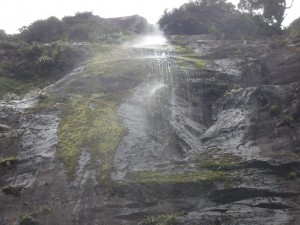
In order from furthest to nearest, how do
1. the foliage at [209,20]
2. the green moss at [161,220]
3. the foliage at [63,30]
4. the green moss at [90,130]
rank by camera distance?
1. the foliage at [209,20]
2. the foliage at [63,30]
3. the green moss at [90,130]
4. the green moss at [161,220]

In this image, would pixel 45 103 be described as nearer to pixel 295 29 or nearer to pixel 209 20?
pixel 295 29

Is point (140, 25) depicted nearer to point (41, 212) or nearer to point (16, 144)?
point (16, 144)

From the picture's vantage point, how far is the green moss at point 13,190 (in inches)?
679

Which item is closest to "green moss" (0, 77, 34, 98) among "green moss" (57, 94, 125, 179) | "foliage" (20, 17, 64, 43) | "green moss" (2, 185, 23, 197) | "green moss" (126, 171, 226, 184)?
"green moss" (57, 94, 125, 179)

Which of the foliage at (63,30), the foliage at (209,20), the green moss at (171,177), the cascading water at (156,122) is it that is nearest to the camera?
the green moss at (171,177)

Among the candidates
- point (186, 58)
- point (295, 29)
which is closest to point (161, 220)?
point (186, 58)

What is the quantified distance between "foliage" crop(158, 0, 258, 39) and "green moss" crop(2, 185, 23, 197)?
2696cm

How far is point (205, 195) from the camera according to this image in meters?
16.5

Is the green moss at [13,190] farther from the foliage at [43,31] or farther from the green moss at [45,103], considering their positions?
the foliage at [43,31]

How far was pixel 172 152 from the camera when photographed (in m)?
19.5

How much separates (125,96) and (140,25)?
83.3 feet

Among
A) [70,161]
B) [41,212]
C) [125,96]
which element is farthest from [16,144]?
[125,96]

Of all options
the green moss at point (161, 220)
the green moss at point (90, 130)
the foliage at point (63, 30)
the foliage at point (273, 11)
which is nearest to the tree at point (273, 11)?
the foliage at point (273, 11)

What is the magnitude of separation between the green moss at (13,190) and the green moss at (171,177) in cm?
470
